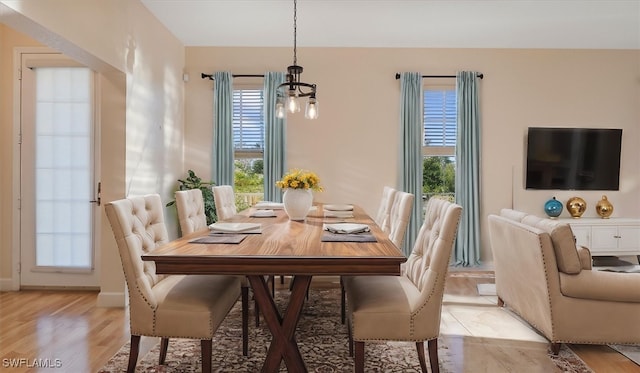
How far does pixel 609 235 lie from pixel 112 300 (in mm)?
5380

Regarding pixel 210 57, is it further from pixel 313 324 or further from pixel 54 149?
pixel 313 324

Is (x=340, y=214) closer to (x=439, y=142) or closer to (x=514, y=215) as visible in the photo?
(x=514, y=215)

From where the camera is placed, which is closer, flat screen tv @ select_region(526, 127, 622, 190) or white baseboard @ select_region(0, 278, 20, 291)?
white baseboard @ select_region(0, 278, 20, 291)

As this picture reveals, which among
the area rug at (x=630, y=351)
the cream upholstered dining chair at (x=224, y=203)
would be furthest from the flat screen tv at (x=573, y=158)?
the cream upholstered dining chair at (x=224, y=203)

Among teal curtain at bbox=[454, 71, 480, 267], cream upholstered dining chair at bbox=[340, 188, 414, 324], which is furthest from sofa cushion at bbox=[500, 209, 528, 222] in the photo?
teal curtain at bbox=[454, 71, 480, 267]

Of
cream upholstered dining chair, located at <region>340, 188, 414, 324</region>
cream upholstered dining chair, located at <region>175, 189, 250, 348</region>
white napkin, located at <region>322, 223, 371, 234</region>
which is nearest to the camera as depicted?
white napkin, located at <region>322, 223, 371, 234</region>

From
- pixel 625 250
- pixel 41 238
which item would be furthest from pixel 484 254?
pixel 41 238

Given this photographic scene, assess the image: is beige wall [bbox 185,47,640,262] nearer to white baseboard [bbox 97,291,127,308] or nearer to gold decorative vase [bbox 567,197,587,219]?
gold decorative vase [bbox 567,197,587,219]

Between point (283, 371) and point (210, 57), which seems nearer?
point (283, 371)

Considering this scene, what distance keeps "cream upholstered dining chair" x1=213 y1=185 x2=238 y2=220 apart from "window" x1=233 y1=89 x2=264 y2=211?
4.13ft

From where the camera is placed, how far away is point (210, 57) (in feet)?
17.4

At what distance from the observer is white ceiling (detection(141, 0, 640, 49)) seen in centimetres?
403

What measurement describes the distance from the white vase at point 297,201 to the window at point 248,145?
7.83 ft

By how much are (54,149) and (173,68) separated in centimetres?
153
